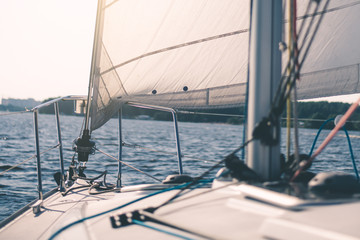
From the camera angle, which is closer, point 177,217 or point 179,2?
point 177,217

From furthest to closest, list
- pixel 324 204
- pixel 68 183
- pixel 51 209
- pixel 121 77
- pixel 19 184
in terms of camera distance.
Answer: pixel 19 184 < pixel 68 183 < pixel 121 77 < pixel 51 209 < pixel 324 204

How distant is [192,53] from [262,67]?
3.74 feet

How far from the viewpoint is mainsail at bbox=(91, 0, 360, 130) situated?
238cm

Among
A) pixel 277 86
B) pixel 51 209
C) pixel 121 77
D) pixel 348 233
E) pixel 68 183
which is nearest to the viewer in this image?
pixel 348 233

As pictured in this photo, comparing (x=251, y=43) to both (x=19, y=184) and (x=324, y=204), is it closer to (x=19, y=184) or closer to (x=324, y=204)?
(x=324, y=204)

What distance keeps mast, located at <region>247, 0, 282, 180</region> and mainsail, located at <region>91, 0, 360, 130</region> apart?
1.00 m

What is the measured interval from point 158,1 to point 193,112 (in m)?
0.86

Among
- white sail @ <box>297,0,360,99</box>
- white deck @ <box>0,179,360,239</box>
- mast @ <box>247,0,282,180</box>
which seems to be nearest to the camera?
white deck @ <box>0,179,360,239</box>

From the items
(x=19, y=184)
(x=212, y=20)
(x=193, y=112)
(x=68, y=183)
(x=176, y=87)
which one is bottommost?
(x=19, y=184)

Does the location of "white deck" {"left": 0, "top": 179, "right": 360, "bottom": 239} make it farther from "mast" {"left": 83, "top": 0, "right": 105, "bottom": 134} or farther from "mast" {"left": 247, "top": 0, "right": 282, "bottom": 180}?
"mast" {"left": 83, "top": 0, "right": 105, "bottom": 134}

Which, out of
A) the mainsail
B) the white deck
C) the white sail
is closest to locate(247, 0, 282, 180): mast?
the white deck

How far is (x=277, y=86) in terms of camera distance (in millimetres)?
1399

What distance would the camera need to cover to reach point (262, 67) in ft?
4.47

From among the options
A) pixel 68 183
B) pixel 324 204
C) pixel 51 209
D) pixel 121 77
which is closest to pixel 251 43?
pixel 324 204
